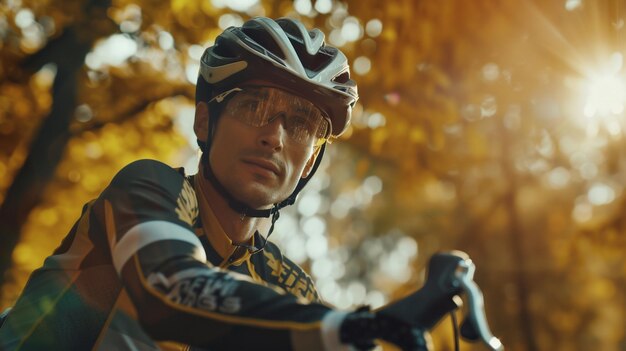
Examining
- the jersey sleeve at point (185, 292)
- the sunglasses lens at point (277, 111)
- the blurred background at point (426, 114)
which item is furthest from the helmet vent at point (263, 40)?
the blurred background at point (426, 114)

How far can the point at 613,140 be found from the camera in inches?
364

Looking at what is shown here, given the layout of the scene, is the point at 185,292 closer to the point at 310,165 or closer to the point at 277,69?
the point at 277,69

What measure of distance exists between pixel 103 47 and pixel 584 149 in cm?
738

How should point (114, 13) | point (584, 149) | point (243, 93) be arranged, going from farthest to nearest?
1. point (584, 149)
2. point (114, 13)
3. point (243, 93)

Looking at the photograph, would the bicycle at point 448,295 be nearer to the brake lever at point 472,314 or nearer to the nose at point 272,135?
the brake lever at point 472,314

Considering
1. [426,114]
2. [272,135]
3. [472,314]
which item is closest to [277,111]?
[272,135]

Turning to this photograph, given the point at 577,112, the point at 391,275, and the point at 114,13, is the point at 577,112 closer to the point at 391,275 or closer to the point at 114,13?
the point at 114,13

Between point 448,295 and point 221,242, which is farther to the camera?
point 221,242

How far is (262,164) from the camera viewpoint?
3.36 m

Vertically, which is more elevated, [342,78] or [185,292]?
[342,78]

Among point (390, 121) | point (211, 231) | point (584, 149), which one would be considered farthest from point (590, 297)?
point (211, 231)

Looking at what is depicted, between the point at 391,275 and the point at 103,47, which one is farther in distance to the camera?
the point at 391,275

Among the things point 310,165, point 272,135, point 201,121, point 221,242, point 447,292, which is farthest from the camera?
point 310,165

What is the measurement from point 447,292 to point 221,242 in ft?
5.24
